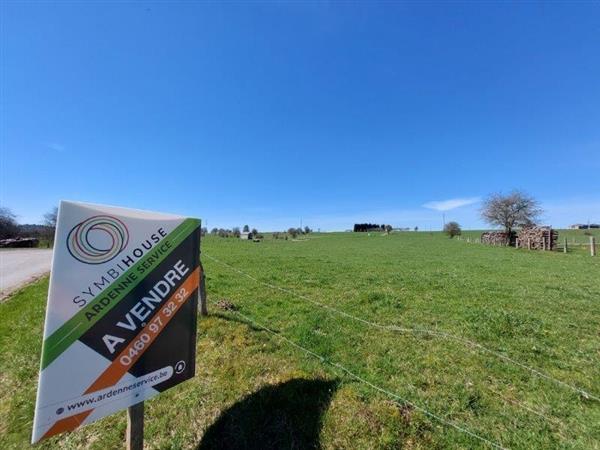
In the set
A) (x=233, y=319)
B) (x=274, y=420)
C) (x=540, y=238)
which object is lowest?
(x=274, y=420)

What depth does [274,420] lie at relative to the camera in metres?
3.13

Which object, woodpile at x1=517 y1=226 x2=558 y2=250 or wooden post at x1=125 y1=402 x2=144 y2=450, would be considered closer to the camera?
wooden post at x1=125 y1=402 x2=144 y2=450

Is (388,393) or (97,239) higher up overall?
(97,239)

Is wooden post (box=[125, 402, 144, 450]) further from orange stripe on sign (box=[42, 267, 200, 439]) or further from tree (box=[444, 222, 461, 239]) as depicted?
tree (box=[444, 222, 461, 239])

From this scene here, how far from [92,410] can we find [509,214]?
55477 mm

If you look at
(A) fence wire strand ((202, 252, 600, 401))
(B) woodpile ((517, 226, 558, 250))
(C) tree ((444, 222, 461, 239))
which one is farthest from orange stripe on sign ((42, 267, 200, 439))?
(C) tree ((444, 222, 461, 239))

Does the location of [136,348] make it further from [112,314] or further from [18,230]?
[18,230]

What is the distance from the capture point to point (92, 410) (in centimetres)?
214

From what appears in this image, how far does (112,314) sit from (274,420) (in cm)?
203

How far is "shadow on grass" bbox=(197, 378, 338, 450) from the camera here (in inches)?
114

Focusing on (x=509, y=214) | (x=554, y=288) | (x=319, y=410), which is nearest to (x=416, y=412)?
(x=319, y=410)

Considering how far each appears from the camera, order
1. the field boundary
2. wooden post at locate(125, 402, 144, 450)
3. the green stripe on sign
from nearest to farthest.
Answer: the green stripe on sign
wooden post at locate(125, 402, 144, 450)
the field boundary

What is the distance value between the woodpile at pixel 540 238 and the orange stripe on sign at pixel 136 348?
131 feet

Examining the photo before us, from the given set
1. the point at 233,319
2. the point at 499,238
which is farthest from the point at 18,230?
the point at 499,238
